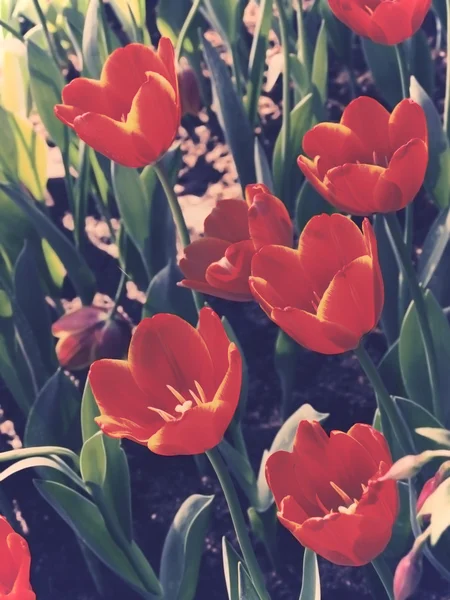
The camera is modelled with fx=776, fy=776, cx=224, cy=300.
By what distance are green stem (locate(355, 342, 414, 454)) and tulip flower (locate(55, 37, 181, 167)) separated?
0.28 meters

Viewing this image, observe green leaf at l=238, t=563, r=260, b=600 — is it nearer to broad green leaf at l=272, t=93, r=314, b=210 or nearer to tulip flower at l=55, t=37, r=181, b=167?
tulip flower at l=55, t=37, r=181, b=167

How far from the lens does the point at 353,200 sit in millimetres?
664

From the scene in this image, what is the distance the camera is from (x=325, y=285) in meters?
0.65

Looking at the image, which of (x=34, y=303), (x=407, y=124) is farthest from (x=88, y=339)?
(x=407, y=124)

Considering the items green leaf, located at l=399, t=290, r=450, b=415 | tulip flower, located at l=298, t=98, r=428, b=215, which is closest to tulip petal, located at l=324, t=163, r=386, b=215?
tulip flower, located at l=298, t=98, r=428, b=215

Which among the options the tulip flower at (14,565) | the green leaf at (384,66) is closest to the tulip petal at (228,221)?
the tulip flower at (14,565)

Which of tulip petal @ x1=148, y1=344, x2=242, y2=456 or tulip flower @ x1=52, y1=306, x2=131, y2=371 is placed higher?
tulip petal @ x1=148, y1=344, x2=242, y2=456

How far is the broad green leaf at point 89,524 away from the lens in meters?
0.80

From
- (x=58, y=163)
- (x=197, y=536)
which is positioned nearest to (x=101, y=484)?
(x=197, y=536)

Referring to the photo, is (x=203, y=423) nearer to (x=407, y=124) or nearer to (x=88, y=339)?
(x=407, y=124)

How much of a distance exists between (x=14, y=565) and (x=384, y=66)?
1065mm

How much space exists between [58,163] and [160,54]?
924mm

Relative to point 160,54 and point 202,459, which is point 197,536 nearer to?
point 202,459

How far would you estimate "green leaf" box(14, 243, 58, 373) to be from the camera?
102 cm
